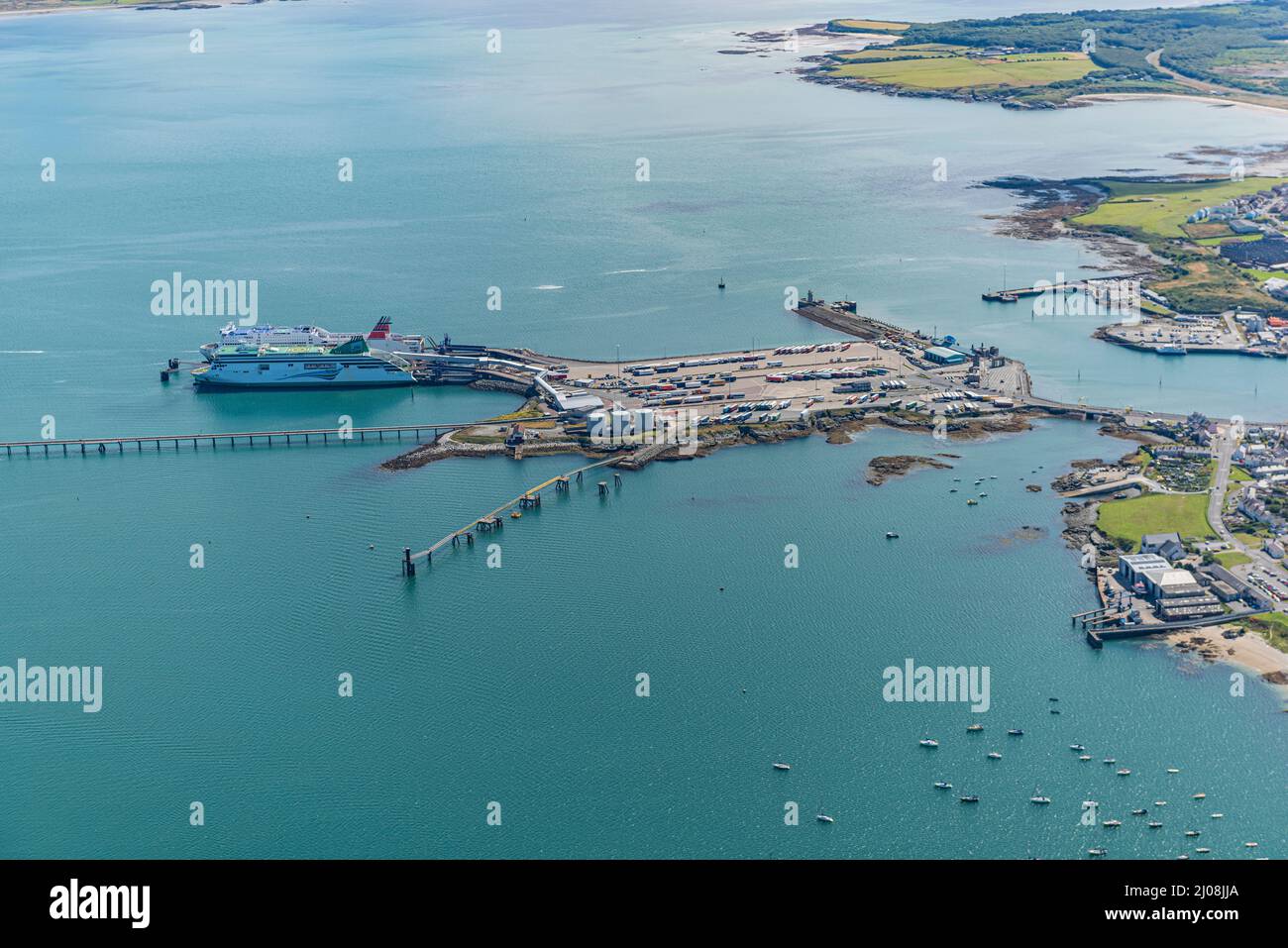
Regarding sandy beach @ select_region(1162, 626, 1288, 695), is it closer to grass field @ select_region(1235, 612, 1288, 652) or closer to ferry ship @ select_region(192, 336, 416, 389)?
grass field @ select_region(1235, 612, 1288, 652)

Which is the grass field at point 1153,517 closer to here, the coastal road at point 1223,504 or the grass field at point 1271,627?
the coastal road at point 1223,504

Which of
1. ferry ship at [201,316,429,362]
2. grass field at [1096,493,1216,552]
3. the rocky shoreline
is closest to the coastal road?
grass field at [1096,493,1216,552]

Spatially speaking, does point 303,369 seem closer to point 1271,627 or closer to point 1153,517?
point 1153,517

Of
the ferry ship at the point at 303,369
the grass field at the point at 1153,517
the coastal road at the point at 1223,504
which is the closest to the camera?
the coastal road at the point at 1223,504
